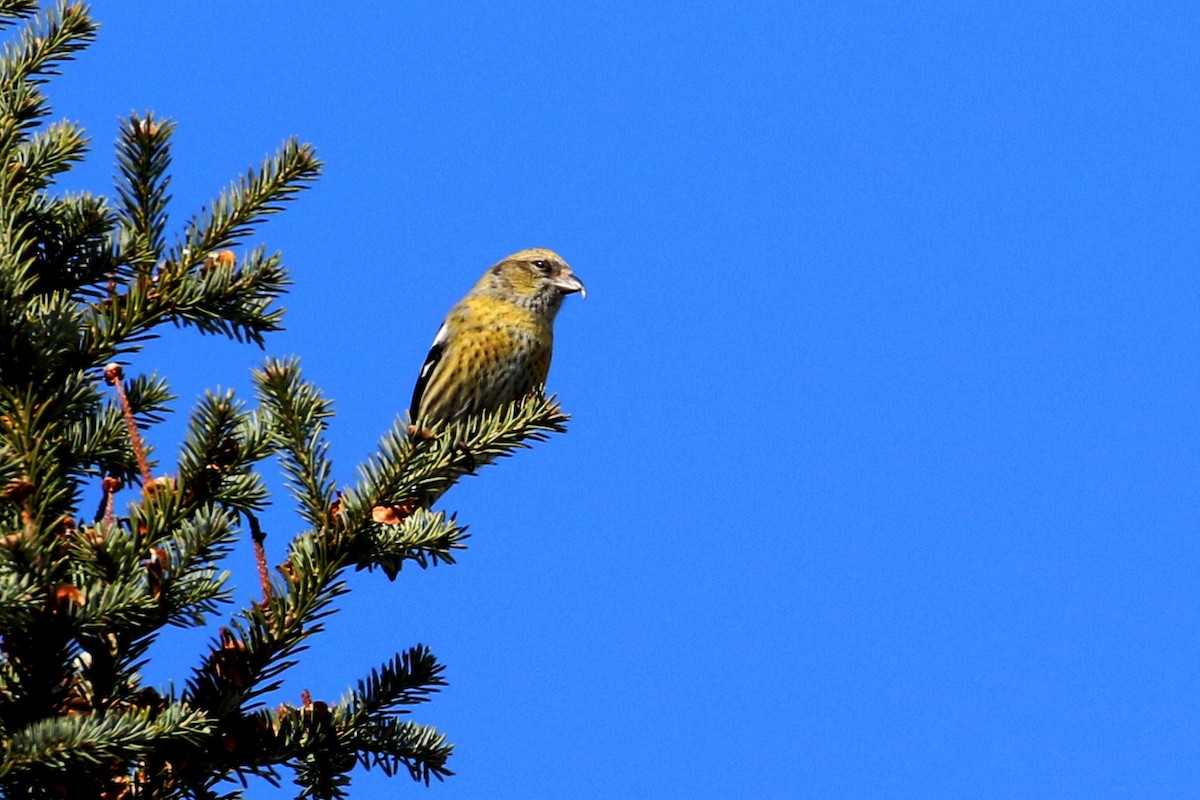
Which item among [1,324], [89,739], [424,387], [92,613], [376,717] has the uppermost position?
A: [424,387]

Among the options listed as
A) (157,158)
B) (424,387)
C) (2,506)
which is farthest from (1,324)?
(424,387)

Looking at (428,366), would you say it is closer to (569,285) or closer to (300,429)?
(569,285)

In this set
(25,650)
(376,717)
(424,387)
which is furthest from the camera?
(424,387)

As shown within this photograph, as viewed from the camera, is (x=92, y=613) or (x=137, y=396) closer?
(x=92, y=613)

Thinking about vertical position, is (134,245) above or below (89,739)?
above

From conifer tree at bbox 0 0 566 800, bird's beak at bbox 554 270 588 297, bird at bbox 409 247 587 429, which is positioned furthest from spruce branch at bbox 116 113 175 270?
bird's beak at bbox 554 270 588 297

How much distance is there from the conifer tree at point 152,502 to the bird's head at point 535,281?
171 inches

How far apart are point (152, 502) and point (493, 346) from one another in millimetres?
4673

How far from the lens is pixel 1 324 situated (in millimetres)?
2699

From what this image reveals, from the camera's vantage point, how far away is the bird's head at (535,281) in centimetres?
767

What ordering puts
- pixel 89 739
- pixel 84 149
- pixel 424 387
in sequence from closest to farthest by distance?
pixel 89 739, pixel 84 149, pixel 424 387

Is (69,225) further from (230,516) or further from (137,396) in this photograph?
(230,516)

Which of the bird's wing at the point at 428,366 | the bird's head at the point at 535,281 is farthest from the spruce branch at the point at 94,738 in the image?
the bird's head at the point at 535,281

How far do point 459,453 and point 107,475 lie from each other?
919 mm
